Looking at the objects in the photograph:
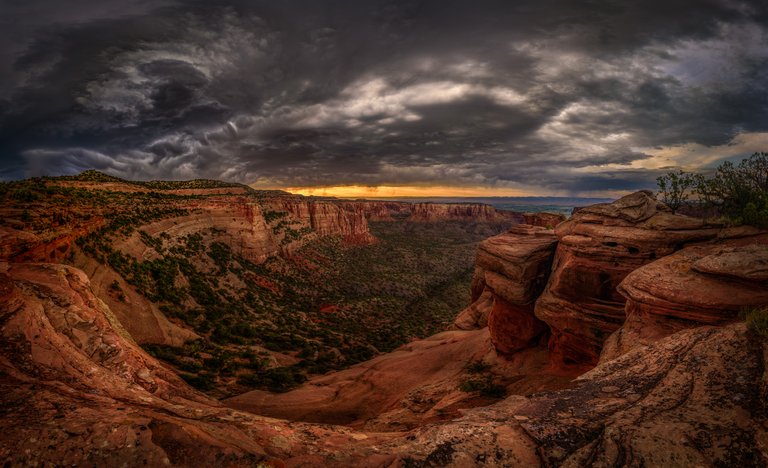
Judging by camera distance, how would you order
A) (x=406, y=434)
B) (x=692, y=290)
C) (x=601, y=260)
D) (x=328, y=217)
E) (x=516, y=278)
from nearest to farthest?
1. (x=406, y=434)
2. (x=692, y=290)
3. (x=601, y=260)
4. (x=516, y=278)
5. (x=328, y=217)

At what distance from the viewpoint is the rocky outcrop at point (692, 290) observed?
508 inches

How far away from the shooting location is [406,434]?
10.7 m

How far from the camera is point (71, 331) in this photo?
12.8 meters

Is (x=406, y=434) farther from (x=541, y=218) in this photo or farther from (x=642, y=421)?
(x=541, y=218)

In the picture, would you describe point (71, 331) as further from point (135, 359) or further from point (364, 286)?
point (364, 286)

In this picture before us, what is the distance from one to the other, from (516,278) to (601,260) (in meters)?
6.58

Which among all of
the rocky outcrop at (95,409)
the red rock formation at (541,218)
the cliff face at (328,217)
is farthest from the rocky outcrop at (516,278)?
the cliff face at (328,217)

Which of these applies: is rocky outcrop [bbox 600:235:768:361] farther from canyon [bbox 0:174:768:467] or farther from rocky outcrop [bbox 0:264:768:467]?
rocky outcrop [bbox 0:264:768:467]

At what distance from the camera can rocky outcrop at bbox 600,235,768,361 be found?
1291 cm

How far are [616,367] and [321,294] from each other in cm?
7217

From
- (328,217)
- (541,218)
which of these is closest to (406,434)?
(541,218)

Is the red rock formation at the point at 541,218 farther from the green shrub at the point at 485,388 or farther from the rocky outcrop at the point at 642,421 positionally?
the rocky outcrop at the point at 642,421

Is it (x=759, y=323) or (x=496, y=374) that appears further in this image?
(x=496, y=374)

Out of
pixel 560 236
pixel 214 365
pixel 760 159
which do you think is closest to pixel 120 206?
pixel 214 365
